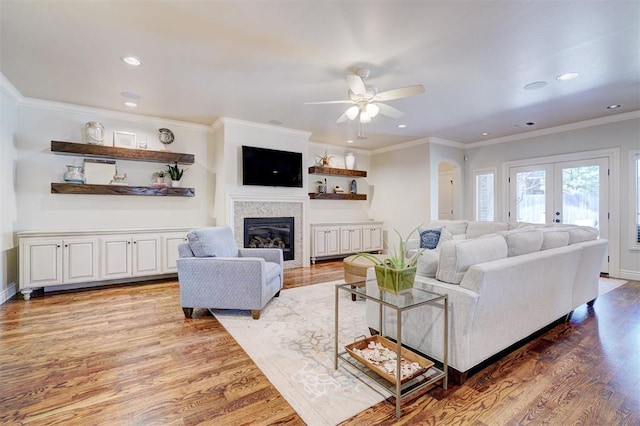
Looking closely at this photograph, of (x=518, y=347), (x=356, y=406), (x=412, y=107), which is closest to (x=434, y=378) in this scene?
(x=356, y=406)

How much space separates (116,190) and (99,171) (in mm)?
382

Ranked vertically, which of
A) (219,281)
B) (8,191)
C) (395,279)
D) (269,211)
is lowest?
(219,281)

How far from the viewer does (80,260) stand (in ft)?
13.2

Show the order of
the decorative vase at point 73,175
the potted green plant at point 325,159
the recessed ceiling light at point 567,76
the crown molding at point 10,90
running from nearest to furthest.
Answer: the recessed ceiling light at point 567,76 → the crown molding at point 10,90 → the decorative vase at point 73,175 → the potted green plant at point 325,159

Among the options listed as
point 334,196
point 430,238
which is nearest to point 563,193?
point 430,238

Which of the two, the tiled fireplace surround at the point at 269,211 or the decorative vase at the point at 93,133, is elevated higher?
the decorative vase at the point at 93,133

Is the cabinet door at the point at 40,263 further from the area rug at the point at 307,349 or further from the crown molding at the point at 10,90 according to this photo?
the area rug at the point at 307,349

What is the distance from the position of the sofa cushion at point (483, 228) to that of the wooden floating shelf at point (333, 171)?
9.23ft

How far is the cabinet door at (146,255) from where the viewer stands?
14.3 ft

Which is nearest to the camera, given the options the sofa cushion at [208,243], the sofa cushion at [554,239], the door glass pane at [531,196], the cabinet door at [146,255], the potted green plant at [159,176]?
the sofa cushion at [554,239]

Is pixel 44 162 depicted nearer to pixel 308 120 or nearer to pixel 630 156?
pixel 308 120

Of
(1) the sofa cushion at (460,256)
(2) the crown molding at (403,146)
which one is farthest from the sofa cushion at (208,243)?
(2) the crown molding at (403,146)

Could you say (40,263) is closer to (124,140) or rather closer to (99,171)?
(99,171)

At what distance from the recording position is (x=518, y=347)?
8.24 feet
